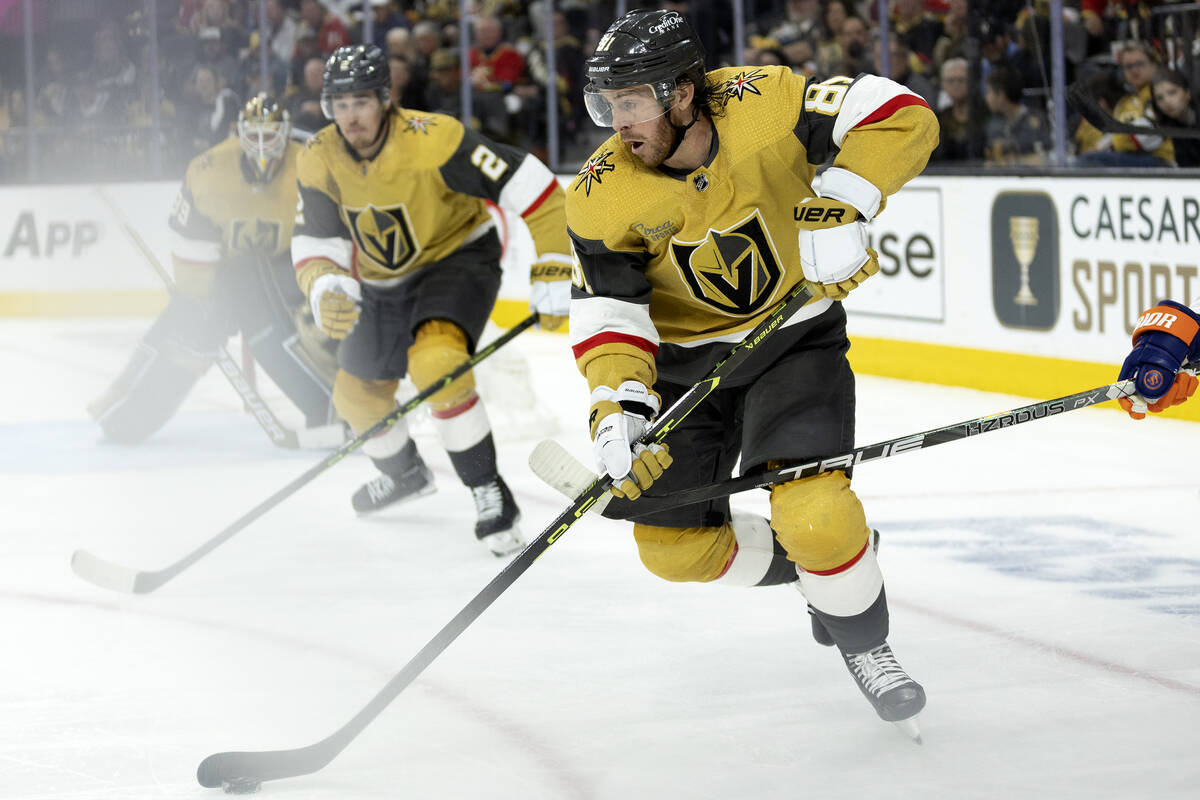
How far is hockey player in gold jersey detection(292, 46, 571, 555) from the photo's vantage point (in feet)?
11.8

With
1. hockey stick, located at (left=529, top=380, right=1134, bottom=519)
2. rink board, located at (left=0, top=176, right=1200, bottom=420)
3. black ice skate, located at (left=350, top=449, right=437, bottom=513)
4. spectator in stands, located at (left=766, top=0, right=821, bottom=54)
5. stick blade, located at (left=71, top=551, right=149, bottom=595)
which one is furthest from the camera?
spectator in stands, located at (left=766, top=0, right=821, bottom=54)

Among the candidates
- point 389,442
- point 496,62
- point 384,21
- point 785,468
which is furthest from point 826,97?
point 384,21

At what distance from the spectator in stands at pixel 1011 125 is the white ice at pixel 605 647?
124 cm

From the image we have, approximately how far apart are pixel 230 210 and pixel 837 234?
3.18m

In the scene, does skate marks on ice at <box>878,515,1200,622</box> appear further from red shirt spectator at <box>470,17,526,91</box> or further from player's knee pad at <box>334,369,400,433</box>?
red shirt spectator at <box>470,17,526,91</box>

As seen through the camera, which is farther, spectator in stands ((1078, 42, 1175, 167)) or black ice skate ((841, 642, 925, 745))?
spectator in stands ((1078, 42, 1175, 167))

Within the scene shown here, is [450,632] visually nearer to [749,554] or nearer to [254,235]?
[749,554]

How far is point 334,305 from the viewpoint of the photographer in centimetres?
358

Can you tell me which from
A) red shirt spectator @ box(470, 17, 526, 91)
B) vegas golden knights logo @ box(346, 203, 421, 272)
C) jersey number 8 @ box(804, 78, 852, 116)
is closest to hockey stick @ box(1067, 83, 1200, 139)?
vegas golden knights logo @ box(346, 203, 421, 272)

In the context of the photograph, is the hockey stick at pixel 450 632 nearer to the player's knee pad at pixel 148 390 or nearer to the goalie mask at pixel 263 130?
the goalie mask at pixel 263 130

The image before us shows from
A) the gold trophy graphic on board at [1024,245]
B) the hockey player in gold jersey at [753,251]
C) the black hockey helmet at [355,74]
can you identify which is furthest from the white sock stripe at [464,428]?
the gold trophy graphic on board at [1024,245]

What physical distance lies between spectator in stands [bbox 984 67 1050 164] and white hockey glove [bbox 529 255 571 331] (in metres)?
2.41

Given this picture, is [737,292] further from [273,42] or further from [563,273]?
[273,42]

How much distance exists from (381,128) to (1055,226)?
237cm
